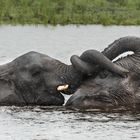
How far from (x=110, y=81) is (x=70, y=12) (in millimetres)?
33706

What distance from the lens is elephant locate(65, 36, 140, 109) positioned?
1859 cm

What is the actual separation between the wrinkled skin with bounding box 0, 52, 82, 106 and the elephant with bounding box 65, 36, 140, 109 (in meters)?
0.25

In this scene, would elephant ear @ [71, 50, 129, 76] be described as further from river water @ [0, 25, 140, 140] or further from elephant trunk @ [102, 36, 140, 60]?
river water @ [0, 25, 140, 140]

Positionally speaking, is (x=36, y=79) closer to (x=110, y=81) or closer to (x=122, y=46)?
(x=110, y=81)

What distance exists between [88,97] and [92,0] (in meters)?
40.2

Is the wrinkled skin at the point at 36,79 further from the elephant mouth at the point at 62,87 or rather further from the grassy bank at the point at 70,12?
the grassy bank at the point at 70,12

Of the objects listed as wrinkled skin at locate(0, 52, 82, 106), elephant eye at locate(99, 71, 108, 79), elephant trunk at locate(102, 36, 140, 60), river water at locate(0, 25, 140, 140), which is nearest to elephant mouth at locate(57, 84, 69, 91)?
wrinkled skin at locate(0, 52, 82, 106)

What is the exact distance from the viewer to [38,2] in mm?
55719

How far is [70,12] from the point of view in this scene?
172 feet

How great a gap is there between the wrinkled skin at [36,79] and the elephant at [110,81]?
0.82 ft

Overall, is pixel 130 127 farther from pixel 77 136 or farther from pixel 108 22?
pixel 108 22

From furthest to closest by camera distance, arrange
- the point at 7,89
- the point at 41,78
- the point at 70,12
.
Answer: the point at 70,12, the point at 7,89, the point at 41,78

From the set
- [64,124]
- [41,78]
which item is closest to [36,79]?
[41,78]

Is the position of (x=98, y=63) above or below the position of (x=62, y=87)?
above
